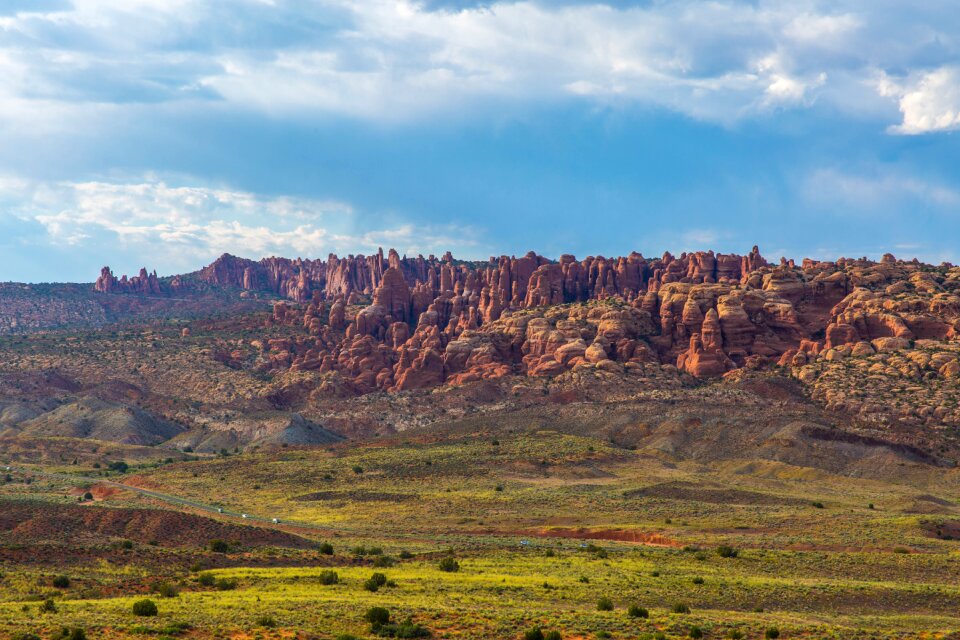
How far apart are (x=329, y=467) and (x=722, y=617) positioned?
278 ft

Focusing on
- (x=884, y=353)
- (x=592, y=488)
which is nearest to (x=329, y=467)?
(x=592, y=488)

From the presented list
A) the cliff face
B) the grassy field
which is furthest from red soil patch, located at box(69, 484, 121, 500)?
the cliff face

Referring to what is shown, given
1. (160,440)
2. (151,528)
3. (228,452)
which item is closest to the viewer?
(151,528)

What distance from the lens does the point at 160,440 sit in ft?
527

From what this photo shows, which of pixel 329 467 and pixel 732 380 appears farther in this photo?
pixel 732 380

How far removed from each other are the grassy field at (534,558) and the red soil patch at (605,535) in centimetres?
20

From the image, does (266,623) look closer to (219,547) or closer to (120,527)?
(219,547)

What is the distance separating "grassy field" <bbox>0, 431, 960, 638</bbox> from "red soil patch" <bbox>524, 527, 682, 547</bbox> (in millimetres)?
200

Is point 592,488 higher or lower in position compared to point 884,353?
lower

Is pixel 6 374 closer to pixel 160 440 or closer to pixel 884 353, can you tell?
pixel 160 440

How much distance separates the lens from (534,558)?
59.8 m

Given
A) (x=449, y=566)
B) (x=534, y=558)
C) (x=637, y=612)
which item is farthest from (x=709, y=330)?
(x=637, y=612)

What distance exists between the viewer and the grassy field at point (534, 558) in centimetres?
3978

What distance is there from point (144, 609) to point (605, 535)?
46567 millimetres
